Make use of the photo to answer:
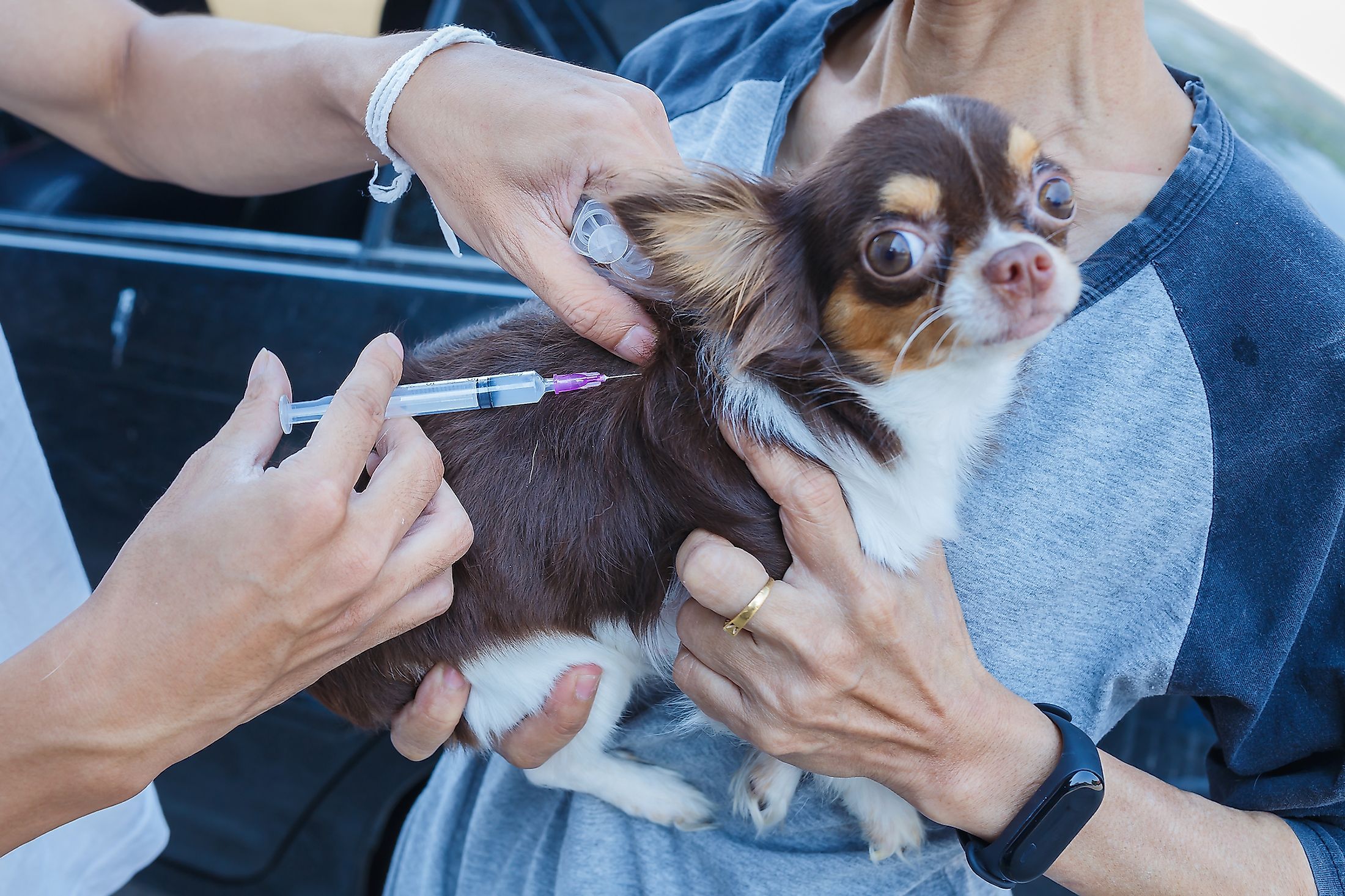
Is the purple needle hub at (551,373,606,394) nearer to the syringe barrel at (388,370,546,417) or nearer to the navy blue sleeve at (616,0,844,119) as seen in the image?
the syringe barrel at (388,370,546,417)

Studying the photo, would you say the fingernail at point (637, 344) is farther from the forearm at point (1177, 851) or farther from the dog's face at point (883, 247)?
the forearm at point (1177, 851)

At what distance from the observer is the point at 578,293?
4.70 feet

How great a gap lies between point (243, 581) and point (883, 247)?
2.94 ft

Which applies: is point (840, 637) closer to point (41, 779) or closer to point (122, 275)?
point (41, 779)

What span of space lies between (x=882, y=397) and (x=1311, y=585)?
0.68 metres

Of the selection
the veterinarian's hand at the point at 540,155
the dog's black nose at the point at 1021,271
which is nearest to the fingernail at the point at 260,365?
the veterinarian's hand at the point at 540,155

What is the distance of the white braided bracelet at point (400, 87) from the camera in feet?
5.15

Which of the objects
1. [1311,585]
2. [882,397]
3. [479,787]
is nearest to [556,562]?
[882,397]

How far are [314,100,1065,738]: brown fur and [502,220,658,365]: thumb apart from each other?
0.07m

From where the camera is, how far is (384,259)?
2.53 m

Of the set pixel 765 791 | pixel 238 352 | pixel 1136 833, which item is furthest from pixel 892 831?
pixel 238 352

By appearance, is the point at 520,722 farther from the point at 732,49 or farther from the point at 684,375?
the point at 732,49

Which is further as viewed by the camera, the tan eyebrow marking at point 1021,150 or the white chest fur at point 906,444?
the white chest fur at point 906,444

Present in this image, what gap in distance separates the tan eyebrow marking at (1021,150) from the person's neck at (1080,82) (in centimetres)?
31
